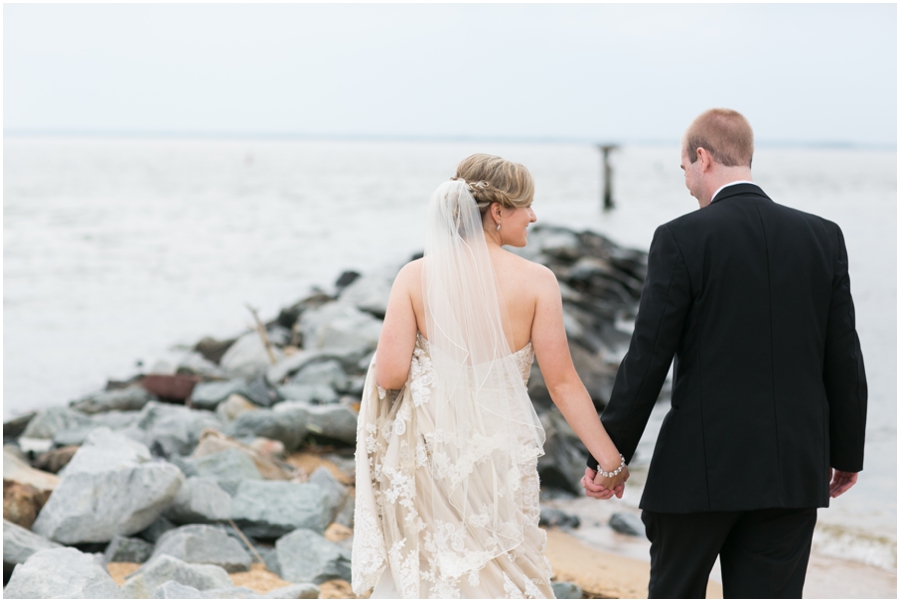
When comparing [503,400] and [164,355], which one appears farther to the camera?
[164,355]

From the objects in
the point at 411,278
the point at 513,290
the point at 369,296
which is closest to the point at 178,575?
the point at 411,278

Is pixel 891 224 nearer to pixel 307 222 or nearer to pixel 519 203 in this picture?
pixel 307 222

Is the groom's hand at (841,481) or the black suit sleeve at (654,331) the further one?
the groom's hand at (841,481)

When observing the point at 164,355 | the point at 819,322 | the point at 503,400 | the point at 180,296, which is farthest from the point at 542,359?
the point at 180,296

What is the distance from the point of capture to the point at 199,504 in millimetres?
5160

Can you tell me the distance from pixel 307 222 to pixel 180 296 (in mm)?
16913

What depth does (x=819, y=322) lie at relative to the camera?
2.85 meters

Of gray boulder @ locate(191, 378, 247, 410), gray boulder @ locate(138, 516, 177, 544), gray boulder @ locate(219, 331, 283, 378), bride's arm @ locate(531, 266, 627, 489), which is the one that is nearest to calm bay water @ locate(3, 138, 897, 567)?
gray boulder @ locate(219, 331, 283, 378)

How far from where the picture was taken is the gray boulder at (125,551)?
15.6 ft

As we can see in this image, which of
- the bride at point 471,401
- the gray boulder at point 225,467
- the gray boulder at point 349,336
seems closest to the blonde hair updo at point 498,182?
the bride at point 471,401

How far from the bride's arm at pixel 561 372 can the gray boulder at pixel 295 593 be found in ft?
5.91

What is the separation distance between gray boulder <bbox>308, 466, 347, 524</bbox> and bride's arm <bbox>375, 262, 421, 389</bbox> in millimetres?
2711

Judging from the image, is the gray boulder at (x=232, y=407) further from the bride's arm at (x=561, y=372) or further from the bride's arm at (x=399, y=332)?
the bride's arm at (x=561, y=372)

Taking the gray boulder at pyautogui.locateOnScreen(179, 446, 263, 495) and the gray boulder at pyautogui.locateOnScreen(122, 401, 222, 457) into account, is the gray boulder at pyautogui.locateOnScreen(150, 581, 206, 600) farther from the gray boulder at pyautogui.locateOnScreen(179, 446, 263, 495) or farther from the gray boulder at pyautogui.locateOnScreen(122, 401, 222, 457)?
the gray boulder at pyautogui.locateOnScreen(122, 401, 222, 457)
